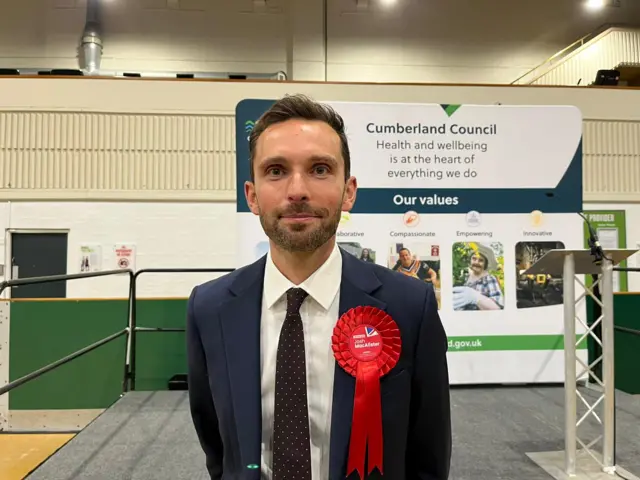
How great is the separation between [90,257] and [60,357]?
1.18 m

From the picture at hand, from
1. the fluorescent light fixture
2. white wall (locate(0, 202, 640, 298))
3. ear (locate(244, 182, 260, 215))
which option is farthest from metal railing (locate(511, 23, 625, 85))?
ear (locate(244, 182, 260, 215))

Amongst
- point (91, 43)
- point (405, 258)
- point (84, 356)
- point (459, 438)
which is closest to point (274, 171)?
point (459, 438)

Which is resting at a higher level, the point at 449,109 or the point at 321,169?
the point at 449,109

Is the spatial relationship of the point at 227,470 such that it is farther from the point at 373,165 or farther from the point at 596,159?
the point at 596,159

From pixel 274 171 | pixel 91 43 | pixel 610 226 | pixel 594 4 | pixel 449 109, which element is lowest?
pixel 274 171

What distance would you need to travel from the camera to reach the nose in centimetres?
84

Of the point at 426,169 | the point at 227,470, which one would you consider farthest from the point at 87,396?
the point at 227,470

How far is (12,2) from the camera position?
7309mm

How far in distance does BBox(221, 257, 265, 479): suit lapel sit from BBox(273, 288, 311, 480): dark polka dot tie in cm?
4

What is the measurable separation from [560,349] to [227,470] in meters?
3.08

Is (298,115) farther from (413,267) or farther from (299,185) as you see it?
(413,267)

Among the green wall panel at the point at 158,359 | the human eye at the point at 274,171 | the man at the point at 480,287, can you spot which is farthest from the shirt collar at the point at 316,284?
the green wall panel at the point at 158,359

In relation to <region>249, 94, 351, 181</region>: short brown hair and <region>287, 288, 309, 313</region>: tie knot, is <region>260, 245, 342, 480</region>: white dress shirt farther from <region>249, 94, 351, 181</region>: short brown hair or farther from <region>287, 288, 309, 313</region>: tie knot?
<region>249, 94, 351, 181</region>: short brown hair

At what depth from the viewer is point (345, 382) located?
2.93 ft
